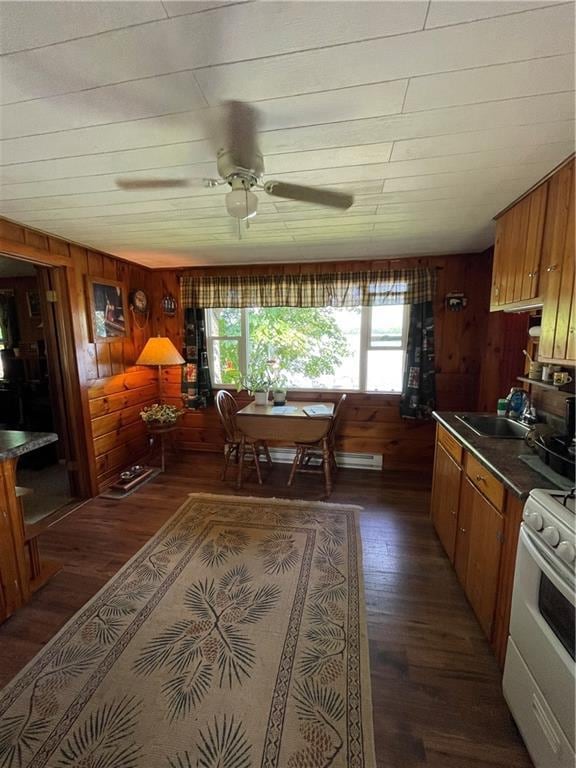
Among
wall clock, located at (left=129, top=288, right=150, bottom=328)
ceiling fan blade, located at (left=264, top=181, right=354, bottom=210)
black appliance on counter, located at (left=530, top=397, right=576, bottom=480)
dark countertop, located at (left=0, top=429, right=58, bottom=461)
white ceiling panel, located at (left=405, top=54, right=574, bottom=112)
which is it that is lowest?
dark countertop, located at (left=0, top=429, right=58, bottom=461)

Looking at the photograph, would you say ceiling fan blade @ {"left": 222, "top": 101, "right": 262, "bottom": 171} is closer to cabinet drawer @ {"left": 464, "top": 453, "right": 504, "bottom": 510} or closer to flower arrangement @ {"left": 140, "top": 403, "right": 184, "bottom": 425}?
cabinet drawer @ {"left": 464, "top": 453, "right": 504, "bottom": 510}

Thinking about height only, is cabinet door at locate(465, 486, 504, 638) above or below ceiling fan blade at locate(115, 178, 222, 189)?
below

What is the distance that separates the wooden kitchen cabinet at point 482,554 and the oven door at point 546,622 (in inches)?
8.6

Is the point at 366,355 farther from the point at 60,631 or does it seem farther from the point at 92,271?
the point at 60,631

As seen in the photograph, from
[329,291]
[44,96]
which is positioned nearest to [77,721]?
[44,96]

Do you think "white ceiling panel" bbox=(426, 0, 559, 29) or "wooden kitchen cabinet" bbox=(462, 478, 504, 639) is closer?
"white ceiling panel" bbox=(426, 0, 559, 29)

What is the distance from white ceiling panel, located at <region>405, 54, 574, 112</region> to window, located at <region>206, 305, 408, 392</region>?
244 cm

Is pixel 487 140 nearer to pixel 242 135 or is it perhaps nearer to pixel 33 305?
pixel 242 135

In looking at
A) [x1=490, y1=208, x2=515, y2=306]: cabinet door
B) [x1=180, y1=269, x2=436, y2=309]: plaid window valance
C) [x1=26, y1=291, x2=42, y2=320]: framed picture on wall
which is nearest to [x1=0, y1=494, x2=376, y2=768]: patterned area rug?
[x1=490, y1=208, x2=515, y2=306]: cabinet door

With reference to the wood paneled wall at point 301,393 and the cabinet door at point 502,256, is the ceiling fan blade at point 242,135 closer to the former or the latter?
the cabinet door at point 502,256

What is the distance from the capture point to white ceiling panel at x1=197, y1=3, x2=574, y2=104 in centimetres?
79

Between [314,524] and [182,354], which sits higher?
[182,354]

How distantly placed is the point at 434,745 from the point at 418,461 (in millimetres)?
2509

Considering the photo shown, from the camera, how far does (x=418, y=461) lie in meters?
3.46
